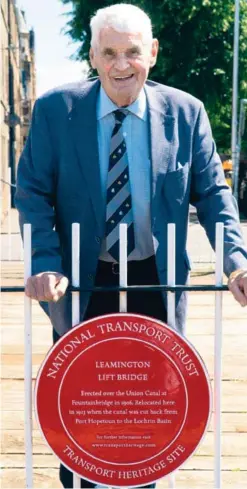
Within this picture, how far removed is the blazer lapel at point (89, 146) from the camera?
2.46 metres

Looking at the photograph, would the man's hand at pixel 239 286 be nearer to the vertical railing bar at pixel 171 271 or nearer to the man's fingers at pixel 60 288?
the vertical railing bar at pixel 171 271

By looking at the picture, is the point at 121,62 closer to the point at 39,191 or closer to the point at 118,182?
the point at 118,182

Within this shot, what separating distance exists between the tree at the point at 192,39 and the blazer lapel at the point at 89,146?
71.9ft

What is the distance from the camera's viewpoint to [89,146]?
2471 mm

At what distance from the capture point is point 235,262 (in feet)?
7.92

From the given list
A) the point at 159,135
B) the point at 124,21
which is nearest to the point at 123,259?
the point at 159,135

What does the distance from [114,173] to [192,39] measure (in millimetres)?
22892

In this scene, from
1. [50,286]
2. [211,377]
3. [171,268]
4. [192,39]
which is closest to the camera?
[50,286]

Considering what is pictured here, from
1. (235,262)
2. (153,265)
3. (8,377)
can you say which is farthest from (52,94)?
(8,377)

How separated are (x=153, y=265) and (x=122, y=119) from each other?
514 mm

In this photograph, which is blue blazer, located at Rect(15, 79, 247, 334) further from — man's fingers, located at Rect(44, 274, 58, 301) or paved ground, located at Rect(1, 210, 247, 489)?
paved ground, located at Rect(1, 210, 247, 489)

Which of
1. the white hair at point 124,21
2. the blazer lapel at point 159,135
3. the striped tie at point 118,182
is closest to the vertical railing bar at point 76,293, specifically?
the striped tie at point 118,182

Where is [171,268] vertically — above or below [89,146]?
below

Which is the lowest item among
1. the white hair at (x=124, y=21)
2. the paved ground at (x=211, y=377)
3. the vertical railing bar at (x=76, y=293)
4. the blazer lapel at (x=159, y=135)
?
the paved ground at (x=211, y=377)
